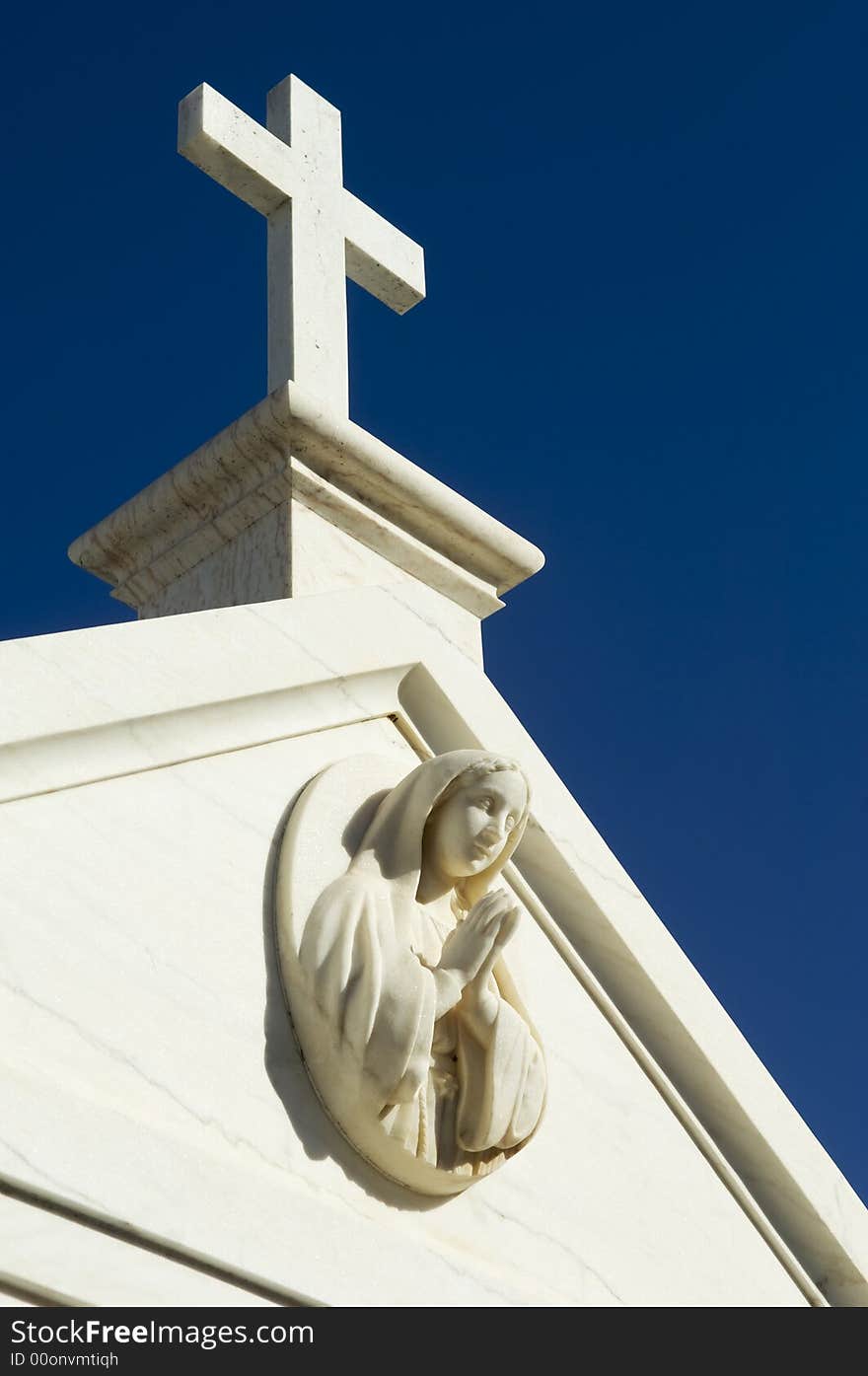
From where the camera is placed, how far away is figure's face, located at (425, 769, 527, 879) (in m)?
5.86

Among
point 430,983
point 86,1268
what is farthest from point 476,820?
point 86,1268

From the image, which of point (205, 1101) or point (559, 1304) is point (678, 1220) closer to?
point (559, 1304)

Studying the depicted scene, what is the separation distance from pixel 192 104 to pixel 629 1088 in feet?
11.8

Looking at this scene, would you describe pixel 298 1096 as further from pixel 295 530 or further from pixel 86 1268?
pixel 295 530

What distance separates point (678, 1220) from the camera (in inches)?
243

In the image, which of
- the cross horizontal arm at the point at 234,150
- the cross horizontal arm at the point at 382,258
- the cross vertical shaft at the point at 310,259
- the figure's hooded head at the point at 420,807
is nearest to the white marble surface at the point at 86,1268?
the figure's hooded head at the point at 420,807

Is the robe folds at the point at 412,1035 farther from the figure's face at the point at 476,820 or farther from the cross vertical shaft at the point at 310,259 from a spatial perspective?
the cross vertical shaft at the point at 310,259

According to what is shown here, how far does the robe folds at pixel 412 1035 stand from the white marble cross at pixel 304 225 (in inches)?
76.3

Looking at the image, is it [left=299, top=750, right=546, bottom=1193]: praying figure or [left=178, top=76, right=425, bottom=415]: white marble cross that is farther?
[left=178, top=76, right=425, bottom=415]: white marble cross

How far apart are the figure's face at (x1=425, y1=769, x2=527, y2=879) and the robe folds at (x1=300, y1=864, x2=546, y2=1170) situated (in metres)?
0.18

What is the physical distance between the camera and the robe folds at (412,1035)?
532cm

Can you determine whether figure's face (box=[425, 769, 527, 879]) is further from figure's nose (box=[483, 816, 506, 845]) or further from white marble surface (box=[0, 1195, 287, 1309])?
white marble surface (box=[0, 1195, 287, 1309])

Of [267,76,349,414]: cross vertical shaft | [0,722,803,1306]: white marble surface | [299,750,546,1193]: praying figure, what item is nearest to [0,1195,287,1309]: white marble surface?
[0,722,803,1306]: white marble surface
